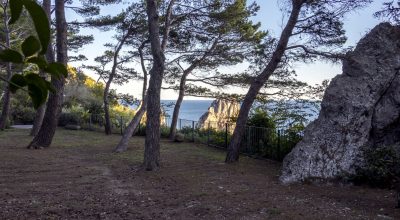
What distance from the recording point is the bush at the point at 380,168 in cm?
600

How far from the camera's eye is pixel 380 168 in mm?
6066

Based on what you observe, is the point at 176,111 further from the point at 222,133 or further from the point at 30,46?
the point at 30,46

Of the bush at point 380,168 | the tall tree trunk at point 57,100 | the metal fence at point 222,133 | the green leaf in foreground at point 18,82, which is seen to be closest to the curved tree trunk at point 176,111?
the metal fence at point 222,133

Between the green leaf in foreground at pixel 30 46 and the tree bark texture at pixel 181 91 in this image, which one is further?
the tree bark texture at pixel 181 91

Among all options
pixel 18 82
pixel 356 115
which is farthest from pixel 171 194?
pixel 18 82

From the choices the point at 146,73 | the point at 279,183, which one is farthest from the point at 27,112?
the point at 279,183

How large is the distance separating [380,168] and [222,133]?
7957 millimetres

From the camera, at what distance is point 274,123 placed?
11742 mm

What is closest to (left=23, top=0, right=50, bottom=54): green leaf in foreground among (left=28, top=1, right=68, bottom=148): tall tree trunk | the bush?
the bush

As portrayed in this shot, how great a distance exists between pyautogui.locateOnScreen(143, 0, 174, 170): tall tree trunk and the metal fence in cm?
334

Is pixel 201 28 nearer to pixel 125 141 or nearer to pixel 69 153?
pixel 125 141

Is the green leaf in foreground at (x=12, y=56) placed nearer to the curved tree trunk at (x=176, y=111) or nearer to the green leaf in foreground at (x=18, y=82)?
the green leaf in foreground at (x=18, y=82)

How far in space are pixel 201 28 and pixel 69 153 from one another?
551cm

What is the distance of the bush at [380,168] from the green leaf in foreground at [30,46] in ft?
19.9
